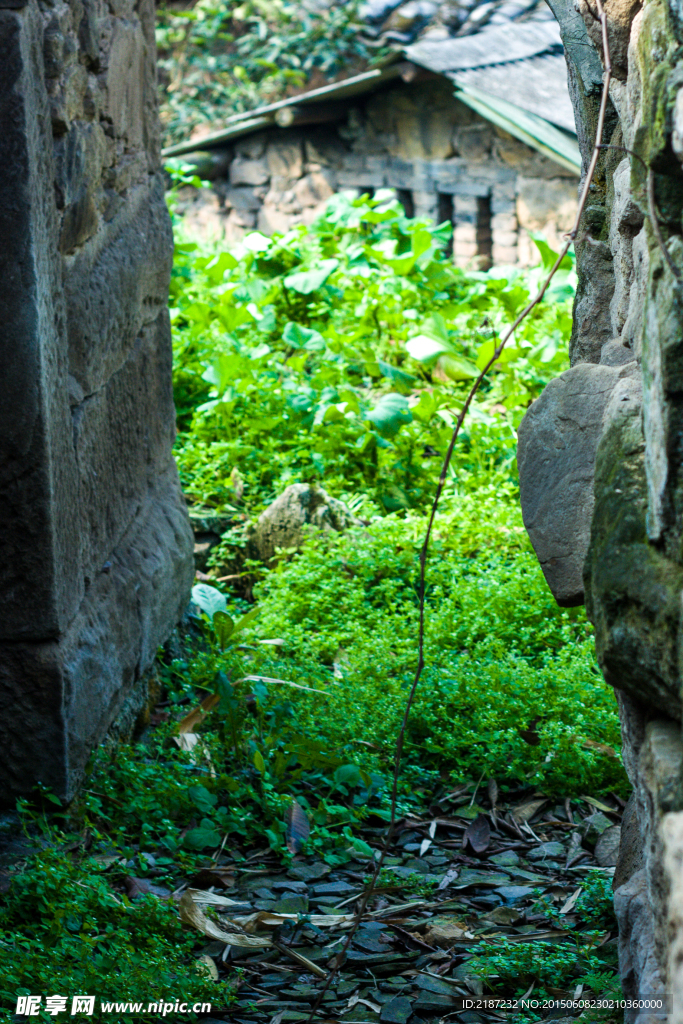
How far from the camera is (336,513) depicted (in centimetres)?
445

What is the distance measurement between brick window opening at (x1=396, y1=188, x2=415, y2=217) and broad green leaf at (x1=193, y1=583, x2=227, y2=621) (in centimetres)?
634

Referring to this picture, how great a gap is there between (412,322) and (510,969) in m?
4.95

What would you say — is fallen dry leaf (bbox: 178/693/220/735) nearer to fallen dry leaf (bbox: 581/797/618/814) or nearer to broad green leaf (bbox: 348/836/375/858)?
broad green leaf (bbox: 348/836/375/858)

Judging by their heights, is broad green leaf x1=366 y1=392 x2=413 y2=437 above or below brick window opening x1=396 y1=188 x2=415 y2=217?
below

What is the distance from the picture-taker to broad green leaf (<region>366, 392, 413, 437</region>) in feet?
16.1

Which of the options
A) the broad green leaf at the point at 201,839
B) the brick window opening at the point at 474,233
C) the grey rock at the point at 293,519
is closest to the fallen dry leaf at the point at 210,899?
the broad green leaf at the point at 201,839

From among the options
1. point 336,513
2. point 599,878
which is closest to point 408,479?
point 336,513

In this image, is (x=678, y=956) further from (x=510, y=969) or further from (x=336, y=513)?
(x=336, y=513)

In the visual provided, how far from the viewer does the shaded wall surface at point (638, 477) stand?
1058 mm

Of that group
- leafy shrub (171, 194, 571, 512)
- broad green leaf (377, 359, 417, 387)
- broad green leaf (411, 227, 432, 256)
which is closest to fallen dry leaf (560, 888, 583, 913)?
leafy shrub (171, 194, 571, 512)

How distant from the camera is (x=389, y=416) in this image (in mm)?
4910

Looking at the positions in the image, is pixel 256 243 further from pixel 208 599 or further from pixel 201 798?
pixel 201 798

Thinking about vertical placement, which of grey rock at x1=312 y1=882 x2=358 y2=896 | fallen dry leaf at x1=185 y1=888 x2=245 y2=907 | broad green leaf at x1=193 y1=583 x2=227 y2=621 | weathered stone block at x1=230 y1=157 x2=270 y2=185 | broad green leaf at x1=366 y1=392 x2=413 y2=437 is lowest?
grey rock at x1=312 y1=882 x2=358 y2=896

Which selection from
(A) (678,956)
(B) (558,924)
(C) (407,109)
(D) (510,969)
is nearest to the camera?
(A) (678,956)
